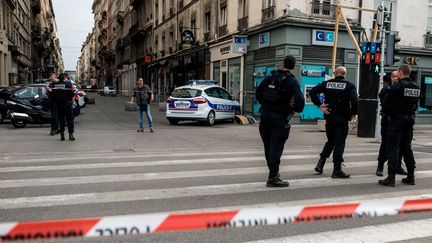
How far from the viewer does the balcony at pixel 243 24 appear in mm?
23219

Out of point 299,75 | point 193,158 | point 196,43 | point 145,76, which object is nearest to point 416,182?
point 193,158

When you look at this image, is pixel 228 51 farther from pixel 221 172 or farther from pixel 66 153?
pixel 221 172

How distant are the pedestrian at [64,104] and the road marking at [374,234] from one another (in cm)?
898

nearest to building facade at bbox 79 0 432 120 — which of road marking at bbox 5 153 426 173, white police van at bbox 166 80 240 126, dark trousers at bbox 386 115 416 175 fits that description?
white police van at bbox 166 80 240 126

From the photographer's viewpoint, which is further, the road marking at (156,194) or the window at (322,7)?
the window at (322,7)

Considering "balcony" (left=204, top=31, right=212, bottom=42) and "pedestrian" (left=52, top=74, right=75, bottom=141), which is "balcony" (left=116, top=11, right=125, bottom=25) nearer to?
"balcony" (left=204, top=31, right=212, bottom=42)

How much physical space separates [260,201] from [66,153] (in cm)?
556

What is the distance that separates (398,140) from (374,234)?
9.14 feet

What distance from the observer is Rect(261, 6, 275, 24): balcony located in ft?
66.7

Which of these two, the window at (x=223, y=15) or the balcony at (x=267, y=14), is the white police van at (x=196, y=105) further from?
the window at (x=223, y=15)

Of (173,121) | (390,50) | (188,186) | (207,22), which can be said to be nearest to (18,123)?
(173,121)

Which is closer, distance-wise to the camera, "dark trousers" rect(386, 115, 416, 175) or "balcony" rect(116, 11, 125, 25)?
"dark trousers" rect(386, 115, 416, 175)

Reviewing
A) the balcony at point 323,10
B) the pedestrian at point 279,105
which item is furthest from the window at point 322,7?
the pedestrian at point 279,105

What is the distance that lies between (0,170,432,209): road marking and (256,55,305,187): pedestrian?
0.52 meters
